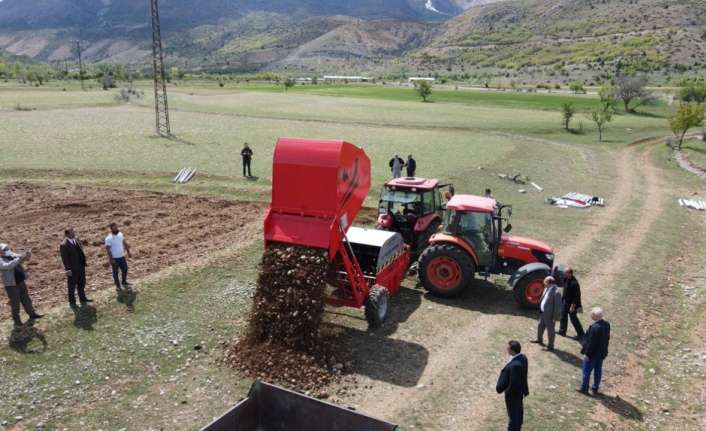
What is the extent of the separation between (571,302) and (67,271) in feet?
35.5

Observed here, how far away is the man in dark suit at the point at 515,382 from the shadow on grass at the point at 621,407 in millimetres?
2210

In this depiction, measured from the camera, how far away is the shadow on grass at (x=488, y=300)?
509 inches

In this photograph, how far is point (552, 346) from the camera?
11.1 meters

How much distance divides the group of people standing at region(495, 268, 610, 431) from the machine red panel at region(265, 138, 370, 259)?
3.96m

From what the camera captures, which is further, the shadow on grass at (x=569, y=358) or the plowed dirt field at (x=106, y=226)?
the plowed dirt field at (x=106, y=226)

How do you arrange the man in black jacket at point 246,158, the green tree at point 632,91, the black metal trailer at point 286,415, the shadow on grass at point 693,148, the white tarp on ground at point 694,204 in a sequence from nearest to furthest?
the black metal trailer at point 286,415 < the white tarp on ground at point 694,204 < the man in black jacket at point 246,158 < the shadow on grass at point 693,148 < the green tree at point 632,91

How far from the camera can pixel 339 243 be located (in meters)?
10.7

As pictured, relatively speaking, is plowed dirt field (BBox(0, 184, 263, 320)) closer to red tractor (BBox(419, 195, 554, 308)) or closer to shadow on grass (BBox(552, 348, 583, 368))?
red tractor (BBox(419, 195, 554, 308))

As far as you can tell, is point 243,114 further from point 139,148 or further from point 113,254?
point 113,254

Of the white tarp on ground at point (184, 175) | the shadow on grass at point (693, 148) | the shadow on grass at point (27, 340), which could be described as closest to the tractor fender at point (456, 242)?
the shadow on grass at point (27, 340)

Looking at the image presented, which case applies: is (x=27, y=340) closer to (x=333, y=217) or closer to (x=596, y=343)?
(x=333, y=217)

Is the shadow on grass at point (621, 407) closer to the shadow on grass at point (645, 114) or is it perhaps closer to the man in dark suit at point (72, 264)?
the man in dark suit at point (72, 264)

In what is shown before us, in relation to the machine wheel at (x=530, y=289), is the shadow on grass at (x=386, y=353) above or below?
below

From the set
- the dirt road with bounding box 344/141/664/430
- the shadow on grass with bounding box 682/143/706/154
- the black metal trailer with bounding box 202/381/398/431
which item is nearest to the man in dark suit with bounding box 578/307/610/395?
the dirt road with bounding box 344/141/664/430
